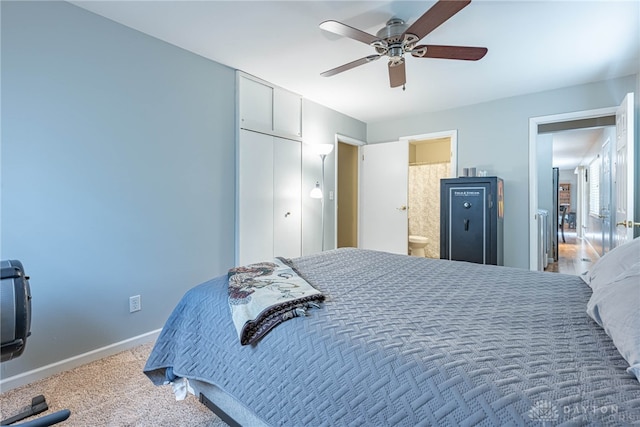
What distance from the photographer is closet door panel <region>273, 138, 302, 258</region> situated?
3529 millimetres

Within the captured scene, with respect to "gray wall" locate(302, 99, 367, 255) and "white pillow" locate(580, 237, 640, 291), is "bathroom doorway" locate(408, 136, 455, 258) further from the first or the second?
"white pillow" locate(580, 237, 640, 291)

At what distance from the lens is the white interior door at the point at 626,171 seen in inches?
100

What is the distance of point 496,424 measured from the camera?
26.0 inches

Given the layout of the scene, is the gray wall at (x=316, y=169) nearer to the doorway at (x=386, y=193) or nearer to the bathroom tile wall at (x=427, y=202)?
the doorway at (x=386, y=193)

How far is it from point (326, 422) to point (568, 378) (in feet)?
2.06

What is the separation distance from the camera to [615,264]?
122 centimetres

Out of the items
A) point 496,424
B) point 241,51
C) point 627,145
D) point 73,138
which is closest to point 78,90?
point 73,138

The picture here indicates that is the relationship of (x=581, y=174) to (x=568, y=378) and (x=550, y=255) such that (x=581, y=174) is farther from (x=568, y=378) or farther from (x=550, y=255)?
(x=568, y=378)

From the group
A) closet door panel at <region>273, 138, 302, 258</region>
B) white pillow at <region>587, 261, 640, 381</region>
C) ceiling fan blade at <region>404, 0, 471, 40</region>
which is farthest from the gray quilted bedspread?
closet door panel at <region>273, 138, 302, 258</region>

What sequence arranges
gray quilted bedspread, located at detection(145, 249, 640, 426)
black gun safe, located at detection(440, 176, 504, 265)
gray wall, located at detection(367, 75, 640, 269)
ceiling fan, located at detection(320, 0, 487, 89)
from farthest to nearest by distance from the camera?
black gun safe, located at detection(440, 176, 504, 265) → gray wall, located at detection(367, 75, 640, 269) → ceiling fan, located at detection(320, 0, 487, 89) → gray quilted bedspread, located at detection(145, 249, 640, 426)

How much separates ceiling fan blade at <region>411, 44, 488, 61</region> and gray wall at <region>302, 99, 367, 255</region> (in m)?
1.96

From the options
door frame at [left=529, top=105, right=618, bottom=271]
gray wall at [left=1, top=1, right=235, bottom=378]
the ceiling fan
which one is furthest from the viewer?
door frame at [left=529, top=105, right=618, bottom=271]

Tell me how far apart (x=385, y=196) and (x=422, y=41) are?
2.46m

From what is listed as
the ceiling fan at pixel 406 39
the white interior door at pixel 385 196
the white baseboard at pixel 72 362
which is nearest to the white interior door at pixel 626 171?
the ceiling fan at pixel 406 39
